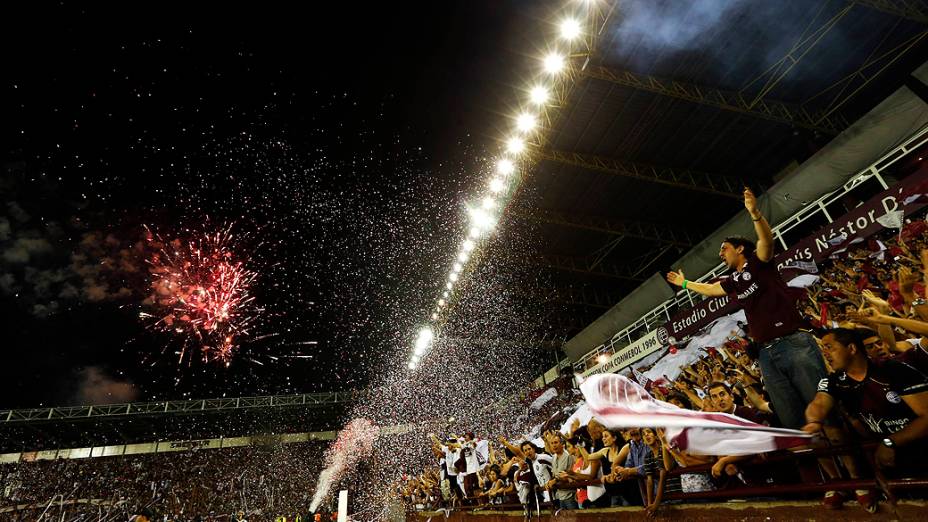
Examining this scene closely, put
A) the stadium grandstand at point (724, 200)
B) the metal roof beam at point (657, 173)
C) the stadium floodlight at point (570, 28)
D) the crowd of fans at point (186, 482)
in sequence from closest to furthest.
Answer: the stadium grandstand at point (724, 200), the stadium floodlight at point (570, 28), the metal roof beam at point (657, 173), the crowd of fans at point (186, 482)

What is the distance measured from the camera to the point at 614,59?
1147 cm

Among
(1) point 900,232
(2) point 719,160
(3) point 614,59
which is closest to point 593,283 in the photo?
(2) point 719,160

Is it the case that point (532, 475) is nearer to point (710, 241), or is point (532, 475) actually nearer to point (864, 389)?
point (864, 389)

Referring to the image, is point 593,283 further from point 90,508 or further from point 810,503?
point 90,508

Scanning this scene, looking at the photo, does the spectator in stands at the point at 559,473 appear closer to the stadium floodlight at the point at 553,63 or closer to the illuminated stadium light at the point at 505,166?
the stadium floodlight at the point at 553,63

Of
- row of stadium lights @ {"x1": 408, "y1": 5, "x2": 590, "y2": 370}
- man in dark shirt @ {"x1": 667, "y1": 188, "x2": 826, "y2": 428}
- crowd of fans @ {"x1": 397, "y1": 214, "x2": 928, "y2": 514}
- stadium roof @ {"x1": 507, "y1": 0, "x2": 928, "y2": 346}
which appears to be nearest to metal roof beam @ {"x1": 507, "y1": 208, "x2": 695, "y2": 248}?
stadium roof @ {"x1": 507, "y1": 0, "x2": 928, "y2": 346}

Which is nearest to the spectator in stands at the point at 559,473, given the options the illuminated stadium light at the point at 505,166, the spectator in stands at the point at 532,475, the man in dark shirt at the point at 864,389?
the spectator in stands at the point at 532,475

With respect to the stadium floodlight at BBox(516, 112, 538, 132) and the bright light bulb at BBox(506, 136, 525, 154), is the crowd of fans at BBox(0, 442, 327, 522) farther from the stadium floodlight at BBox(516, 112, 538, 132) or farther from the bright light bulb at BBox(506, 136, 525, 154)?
the stadium floodlight at BBox(516, 112, 538, 132)

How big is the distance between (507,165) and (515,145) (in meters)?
0.88

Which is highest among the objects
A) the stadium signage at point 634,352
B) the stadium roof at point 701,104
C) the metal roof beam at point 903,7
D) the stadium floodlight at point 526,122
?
the stadium floodlight at point 526,122

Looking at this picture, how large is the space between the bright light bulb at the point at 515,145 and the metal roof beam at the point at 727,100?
261 cm

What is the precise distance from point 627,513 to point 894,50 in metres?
13.5

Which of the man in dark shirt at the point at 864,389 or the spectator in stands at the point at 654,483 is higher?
the man in dark shirt at the point at 864,389

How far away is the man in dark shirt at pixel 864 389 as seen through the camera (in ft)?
8.13
